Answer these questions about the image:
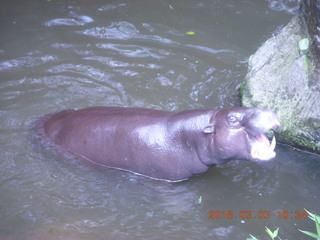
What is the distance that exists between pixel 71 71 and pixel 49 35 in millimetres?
1457

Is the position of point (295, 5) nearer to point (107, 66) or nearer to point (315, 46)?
point (315, 46)

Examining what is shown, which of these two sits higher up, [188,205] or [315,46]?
[315,46]

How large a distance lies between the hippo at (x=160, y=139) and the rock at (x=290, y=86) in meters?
1.43

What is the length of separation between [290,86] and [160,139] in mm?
2447

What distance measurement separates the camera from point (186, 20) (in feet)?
33.5

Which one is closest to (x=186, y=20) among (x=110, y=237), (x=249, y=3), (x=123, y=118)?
(x=249, y=3)

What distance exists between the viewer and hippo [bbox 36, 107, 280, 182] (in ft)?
18.1

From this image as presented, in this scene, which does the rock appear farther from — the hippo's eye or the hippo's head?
the hippo's eye

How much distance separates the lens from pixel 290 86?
6961mm
